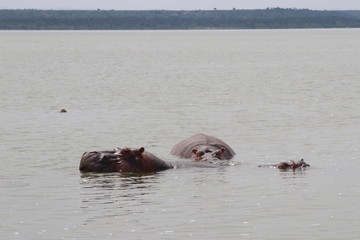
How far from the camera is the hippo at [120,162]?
19.4 m

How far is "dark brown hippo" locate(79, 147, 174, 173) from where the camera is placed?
63.6 feet

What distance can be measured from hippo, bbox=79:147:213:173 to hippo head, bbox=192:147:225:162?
1.20 meters

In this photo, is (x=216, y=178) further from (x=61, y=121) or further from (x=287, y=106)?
(x=287, y=106)

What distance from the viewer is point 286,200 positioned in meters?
16.4

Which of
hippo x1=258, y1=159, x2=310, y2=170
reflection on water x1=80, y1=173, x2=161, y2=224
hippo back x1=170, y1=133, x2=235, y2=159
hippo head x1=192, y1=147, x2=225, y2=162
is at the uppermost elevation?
hippo back x1=170, y1=133, x2=235, y2=159

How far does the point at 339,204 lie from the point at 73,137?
11301 mm

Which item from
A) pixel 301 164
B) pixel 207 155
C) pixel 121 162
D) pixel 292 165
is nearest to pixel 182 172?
pixel 121 162

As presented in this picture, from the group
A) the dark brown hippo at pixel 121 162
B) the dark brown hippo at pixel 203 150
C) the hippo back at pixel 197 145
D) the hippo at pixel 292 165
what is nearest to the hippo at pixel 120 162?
the dark brown hippo at pixel 121 162

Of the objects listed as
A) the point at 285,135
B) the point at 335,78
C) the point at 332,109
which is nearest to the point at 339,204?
the point at 285,135

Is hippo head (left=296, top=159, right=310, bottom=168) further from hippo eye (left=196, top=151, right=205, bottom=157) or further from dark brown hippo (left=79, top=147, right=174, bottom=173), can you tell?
dark brown hippo (left=79, top=147, right=174, bottom=173)

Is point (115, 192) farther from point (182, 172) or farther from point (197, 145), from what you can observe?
point (197, 145)

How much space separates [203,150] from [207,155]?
1.10ft

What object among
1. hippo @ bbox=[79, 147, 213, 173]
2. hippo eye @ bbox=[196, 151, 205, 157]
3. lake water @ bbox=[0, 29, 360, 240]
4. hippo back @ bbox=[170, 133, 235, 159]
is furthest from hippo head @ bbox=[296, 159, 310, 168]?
hippo @ bbox=[79, 147, 213, 173]

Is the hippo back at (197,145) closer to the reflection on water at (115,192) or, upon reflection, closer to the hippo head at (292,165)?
the hippo head at (292,165)
